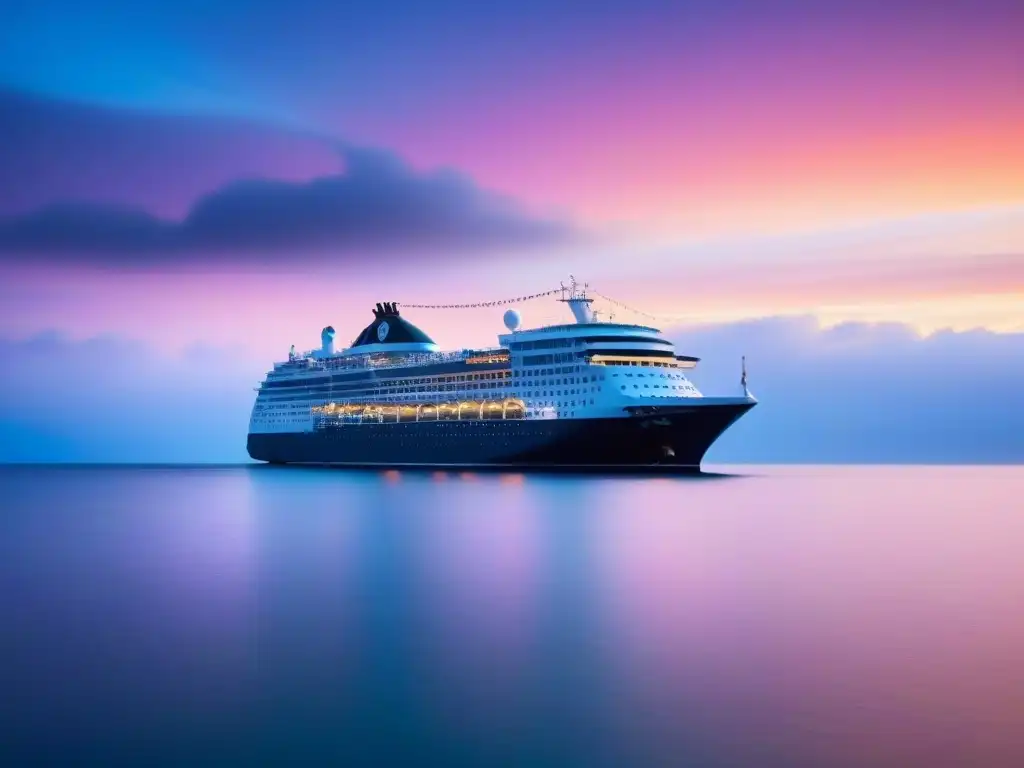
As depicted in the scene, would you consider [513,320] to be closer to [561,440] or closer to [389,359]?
[389,359]

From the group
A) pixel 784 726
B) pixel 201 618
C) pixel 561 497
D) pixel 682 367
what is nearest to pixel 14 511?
pixel 561 497

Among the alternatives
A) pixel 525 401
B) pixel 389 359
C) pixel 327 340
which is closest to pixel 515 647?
pixel 525 401

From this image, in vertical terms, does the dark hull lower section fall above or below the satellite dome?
below

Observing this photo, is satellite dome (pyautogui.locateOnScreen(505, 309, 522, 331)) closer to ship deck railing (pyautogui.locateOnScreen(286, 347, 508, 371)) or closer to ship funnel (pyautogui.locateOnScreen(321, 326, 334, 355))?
ship deck railing (pyautogui.locateOnScreen(286, 347, 508, 371))

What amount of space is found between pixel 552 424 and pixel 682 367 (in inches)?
497

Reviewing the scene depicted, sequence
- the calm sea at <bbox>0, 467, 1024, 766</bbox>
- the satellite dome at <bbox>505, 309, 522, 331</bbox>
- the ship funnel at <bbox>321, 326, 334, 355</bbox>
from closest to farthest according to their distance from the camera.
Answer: the calm sea at <bbox>0, 467, 1024, 766</bbox>
the satellite dome at <bbox>505, 309, 522, 331</bbox>
the ship funnel at <bbox>321, 326, 334, 355</bbox>

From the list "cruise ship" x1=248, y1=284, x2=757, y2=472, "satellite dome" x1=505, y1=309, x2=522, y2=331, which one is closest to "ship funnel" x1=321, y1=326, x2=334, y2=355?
"cruise ship" x1=248, y1=284, x2=757, y2=472

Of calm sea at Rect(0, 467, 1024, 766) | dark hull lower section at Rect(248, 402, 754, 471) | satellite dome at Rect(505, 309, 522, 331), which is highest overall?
satellite dome at Rect(505, 309, 522, 331)

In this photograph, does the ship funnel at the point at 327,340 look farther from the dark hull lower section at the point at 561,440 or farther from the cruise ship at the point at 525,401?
the dark hull lower section at the point at 561,440

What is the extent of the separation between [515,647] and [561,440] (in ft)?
188

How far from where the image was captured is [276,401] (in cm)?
11244

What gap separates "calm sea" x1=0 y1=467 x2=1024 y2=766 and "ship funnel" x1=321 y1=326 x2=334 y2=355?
73322mm

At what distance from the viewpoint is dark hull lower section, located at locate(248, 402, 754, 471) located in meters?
70.9

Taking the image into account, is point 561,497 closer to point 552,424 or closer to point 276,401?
point 552,424
